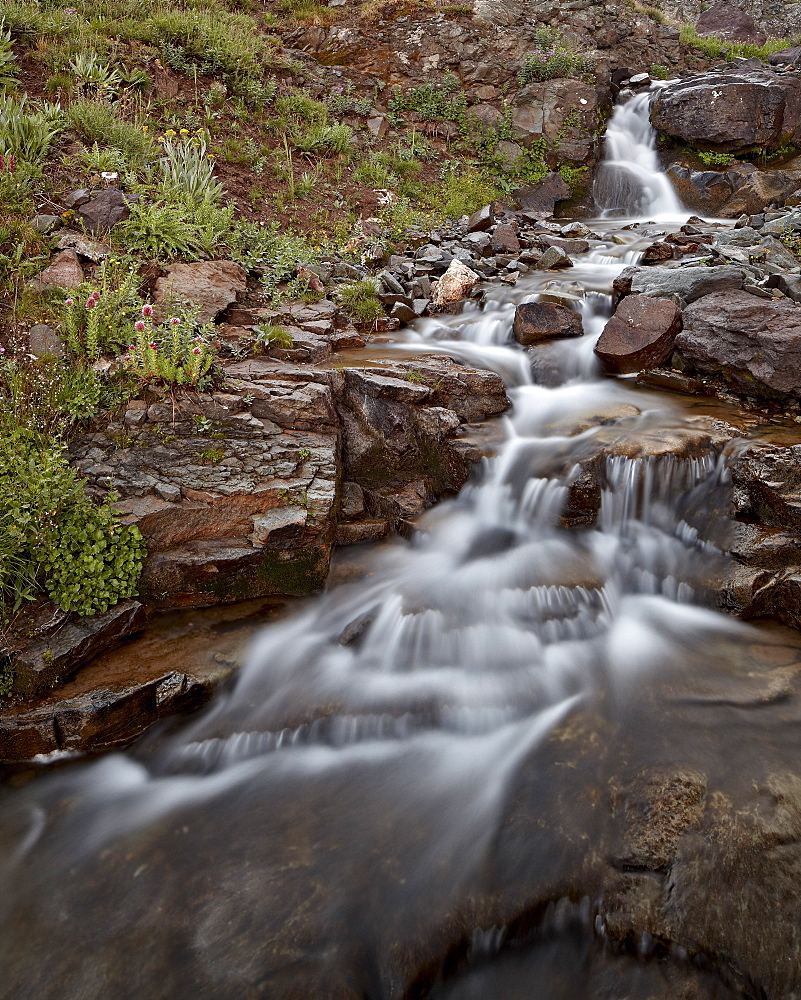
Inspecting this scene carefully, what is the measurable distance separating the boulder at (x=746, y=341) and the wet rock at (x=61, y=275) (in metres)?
6.25

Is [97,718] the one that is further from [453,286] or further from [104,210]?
[453,286]

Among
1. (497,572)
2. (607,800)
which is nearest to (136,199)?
(497,572)

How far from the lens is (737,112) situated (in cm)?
1243

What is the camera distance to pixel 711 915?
7.91 feet

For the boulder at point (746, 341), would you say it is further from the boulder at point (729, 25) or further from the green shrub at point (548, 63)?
the boulder at point (729, 25)

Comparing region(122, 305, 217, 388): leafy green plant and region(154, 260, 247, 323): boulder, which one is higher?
region(154, 260, 247, 323): boulder

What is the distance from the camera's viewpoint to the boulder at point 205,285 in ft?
19.2

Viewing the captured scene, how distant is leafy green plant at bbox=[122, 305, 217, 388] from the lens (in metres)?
4.62

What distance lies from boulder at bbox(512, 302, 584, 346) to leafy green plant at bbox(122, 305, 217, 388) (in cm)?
393

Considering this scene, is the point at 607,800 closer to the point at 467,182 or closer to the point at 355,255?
the point at 355,255

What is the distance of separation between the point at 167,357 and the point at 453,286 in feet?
15.8

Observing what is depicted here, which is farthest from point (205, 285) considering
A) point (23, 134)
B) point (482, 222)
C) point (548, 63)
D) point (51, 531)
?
point (548, 63)

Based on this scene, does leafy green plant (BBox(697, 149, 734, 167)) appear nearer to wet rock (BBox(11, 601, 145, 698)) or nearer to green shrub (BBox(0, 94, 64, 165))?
green shrub (BBox(0, 94, 64, 165))

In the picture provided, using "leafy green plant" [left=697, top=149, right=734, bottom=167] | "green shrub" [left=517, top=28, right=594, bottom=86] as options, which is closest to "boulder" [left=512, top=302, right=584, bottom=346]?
"leafy green plant" [left=697, top=149, right=734, bottom=167]
